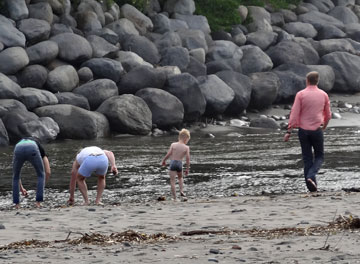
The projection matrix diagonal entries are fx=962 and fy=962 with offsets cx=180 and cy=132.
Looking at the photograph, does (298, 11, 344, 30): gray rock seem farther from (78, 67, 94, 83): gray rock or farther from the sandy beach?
the sandy beach

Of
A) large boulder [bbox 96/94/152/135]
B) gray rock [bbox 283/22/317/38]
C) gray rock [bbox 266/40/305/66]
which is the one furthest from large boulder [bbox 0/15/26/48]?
gray rock [bbox 283/22/317/38]

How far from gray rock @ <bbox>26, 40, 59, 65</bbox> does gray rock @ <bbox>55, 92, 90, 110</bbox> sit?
6.84ft

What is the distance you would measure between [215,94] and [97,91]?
3900 mm

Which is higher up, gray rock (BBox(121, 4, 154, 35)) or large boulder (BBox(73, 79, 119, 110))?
gray rock (BBox(121, 4, 154, 35))

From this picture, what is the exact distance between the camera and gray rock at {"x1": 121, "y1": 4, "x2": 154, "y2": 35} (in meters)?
35.5

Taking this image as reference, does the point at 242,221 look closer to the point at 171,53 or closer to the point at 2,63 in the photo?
the point at 2,63

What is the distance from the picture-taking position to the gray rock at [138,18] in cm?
3547

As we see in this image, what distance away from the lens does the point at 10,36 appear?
28.4 meters

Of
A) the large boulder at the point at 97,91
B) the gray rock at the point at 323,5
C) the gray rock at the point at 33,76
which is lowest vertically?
the large boulder at the point at 97,91

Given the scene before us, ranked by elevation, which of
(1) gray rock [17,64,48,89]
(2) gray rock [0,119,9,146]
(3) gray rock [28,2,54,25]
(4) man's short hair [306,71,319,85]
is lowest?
(2) gray rock [0,119,9,146]

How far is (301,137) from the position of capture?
14.1 metres

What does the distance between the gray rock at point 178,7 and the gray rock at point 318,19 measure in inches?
241

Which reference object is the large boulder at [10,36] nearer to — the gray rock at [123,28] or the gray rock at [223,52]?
the gray rock at [123,28]

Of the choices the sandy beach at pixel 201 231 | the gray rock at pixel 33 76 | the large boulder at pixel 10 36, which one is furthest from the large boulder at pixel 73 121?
the sandy beach at pixel 201 231
